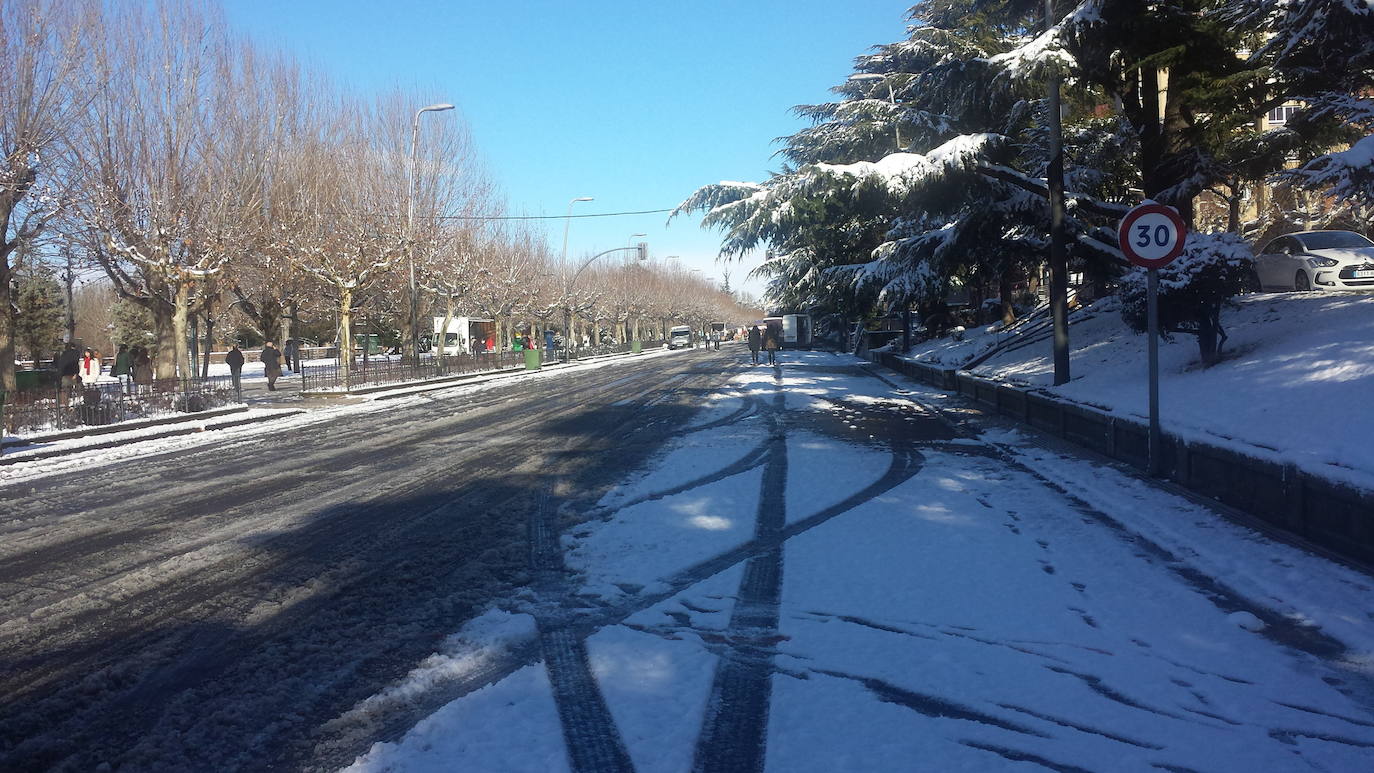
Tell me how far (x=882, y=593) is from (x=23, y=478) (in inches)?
494

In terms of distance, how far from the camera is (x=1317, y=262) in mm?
17500

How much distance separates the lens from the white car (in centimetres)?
1698

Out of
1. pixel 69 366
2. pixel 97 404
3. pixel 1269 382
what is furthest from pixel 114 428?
pixel 1269 382

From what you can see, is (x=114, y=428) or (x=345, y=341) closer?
(x=114, y=428)

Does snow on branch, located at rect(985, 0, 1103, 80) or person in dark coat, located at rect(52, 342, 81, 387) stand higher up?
snow on branch, located at rect(985, 0, 1103, 80)

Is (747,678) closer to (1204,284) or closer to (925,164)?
(1204,284)

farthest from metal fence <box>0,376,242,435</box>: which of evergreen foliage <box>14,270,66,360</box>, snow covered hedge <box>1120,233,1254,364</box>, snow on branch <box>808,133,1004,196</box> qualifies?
evergreen foliage <box>14,270,66,360</box>

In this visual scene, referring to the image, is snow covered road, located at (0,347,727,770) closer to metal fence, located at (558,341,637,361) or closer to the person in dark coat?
the person in dark coat

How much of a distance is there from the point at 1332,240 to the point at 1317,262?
5.79ft

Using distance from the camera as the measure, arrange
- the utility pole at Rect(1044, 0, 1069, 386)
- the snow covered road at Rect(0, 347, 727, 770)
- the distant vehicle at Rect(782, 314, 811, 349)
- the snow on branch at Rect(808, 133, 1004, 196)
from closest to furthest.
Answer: the snow covered road at Rect(0, 347, 727, 770), the utility pole at Rect(1044, 0, 1069, 386), the snow on branch at Rect(808, 133, 1004, 196), the distant vehicle at Rect(782, 314, 811, 349)

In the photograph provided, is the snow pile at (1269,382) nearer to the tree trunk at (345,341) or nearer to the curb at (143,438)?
the curb at (143,438)

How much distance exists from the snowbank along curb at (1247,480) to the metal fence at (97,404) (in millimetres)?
17387

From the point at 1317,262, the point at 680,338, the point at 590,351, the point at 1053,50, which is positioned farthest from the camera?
the point at 680,338

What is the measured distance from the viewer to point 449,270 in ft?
141
